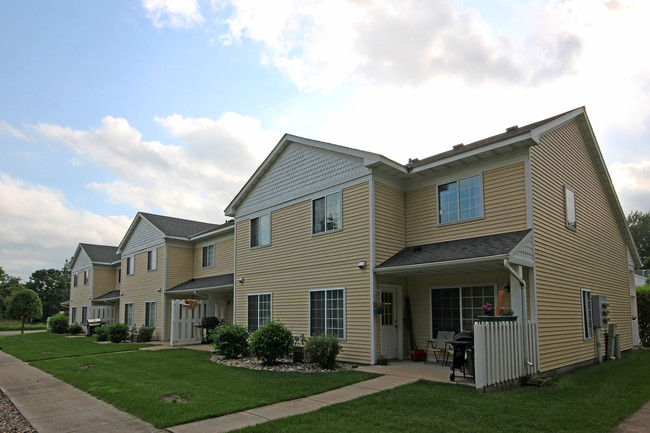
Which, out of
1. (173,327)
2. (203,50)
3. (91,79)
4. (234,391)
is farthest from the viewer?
(173,327)

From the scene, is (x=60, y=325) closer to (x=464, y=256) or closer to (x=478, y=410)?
(x=464, y=256)

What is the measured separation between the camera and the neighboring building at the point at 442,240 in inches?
427

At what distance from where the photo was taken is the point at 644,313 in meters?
19.5

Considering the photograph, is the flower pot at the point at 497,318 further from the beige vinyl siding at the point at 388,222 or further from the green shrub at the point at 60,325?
the green shrub at the point at 60,325

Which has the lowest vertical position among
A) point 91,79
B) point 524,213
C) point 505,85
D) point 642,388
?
point 642,388

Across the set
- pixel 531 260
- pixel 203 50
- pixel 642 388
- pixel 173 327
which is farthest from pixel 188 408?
pixel 173 327

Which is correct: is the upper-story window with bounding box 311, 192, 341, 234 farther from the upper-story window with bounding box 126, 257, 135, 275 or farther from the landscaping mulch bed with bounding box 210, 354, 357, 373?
the upper-story window with bounding box 126, 257, 135, 275

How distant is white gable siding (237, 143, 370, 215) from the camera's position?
543 inches

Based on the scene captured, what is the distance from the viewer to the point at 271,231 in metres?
16.5

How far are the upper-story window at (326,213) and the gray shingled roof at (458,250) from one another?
2.28 meters

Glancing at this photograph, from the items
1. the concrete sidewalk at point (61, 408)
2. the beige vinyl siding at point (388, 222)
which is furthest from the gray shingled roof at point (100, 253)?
the beige vinyl siding at point (388, 222)

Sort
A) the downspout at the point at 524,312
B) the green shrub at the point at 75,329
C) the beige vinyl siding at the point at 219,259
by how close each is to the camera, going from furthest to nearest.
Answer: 1. the green shrub at the point at 75,329
2. the beige vinyl siding at the point at 219,259
3. the downspout at the point at 524,312

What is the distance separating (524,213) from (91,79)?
13266mm

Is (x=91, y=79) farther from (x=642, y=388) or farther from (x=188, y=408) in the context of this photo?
(x=642, y=388)
